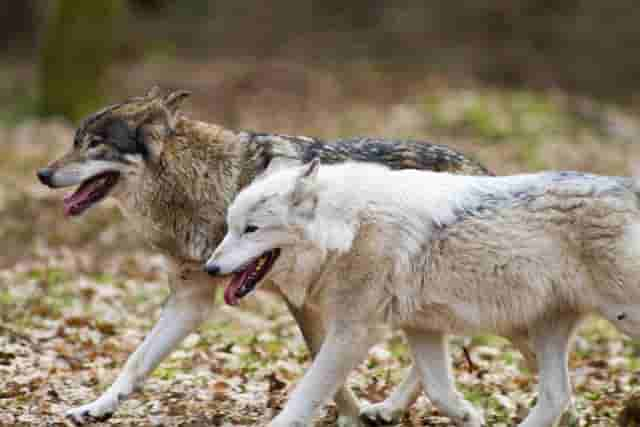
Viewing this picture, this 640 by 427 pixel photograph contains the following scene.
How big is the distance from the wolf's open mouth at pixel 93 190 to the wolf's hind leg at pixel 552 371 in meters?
2.39

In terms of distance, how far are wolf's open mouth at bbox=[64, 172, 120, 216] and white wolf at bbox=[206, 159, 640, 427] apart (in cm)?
86

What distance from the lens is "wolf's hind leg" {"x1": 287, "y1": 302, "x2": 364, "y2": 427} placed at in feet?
17.8

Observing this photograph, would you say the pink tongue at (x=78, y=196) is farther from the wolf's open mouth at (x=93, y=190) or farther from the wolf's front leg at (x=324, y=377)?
the wolf's front leg at (x=324, y=377)

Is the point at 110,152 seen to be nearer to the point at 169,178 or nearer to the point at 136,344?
the point at 169,178

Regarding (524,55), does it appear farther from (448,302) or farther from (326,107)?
(448,302)

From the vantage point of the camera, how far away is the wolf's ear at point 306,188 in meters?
4.70

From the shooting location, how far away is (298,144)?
537 cm

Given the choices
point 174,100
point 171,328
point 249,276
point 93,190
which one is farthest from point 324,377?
point 174,100

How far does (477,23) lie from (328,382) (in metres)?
19.9

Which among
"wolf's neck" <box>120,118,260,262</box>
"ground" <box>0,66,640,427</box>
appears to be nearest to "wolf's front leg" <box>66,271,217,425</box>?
"wolf's neck" <box>120,118,260,262</box>

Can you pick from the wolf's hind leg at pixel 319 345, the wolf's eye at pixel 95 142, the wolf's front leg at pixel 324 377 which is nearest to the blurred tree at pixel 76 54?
the wolf's eye at pixel 95 142

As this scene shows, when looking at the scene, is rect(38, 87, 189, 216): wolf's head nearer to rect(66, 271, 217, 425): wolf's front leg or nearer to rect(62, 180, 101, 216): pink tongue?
rect(62, 180, 101, 216): pink tongue

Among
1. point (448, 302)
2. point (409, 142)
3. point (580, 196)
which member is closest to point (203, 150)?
point (409, 142)

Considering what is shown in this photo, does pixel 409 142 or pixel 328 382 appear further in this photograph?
pixel 409 142
